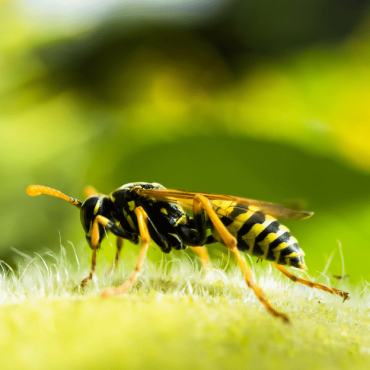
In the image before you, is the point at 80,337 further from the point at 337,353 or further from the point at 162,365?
the point at 337,353

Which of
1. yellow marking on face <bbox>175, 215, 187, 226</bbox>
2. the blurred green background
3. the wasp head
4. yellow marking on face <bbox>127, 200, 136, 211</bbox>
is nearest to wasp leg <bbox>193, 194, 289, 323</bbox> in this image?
yellow marking on face <bbox>175, 215, 187, 226</bbox>

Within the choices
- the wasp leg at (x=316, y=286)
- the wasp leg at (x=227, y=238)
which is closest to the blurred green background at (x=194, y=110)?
the wasp leg at (x=316, y=286)

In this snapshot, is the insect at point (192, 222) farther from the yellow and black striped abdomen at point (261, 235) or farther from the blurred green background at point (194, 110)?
the blurred green background at point (194, 110)

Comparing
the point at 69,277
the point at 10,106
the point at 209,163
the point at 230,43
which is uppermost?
the point at 230,43

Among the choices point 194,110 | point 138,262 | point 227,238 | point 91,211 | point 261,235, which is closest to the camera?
point 138,262

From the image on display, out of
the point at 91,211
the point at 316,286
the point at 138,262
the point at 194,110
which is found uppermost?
the point at 194,110

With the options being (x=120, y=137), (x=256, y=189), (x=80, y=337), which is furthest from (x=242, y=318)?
(x=120, y=137)

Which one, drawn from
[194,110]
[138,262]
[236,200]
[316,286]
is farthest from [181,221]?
[194,110]

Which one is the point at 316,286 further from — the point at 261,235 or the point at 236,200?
the point at 236,200
